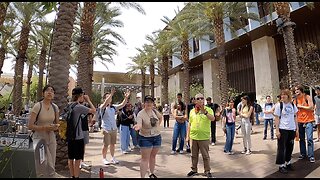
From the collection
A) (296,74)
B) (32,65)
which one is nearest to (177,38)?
(296,74)

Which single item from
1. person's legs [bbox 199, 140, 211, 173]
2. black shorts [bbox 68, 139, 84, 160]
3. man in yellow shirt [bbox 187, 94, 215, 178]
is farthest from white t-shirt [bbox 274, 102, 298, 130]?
black shorts [bbox 68, 139, 84, 160]

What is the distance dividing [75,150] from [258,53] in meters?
25.1

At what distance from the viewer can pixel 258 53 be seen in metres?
26.8

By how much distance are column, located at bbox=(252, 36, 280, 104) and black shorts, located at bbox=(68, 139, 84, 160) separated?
2269cm

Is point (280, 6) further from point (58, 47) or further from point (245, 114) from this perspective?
point (58, 47)

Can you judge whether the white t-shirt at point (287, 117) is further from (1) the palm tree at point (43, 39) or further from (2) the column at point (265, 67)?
(2) the column at point (265, 67)

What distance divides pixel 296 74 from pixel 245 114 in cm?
628

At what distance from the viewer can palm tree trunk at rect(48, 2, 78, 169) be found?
617 cm

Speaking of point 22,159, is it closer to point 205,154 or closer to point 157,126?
point 157,126

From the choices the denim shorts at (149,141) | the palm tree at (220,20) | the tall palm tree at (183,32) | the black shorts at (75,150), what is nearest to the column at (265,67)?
the palm tree at (220,20)

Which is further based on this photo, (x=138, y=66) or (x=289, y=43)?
(x=138, y=66)

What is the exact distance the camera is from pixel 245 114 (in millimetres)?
7926

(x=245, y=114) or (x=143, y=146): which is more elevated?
(x=245, y=114)

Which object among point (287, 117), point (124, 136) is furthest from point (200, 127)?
point (124, 136)
